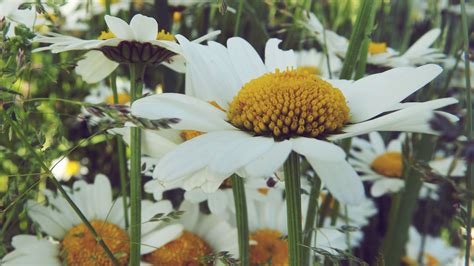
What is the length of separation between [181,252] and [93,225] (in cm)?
9

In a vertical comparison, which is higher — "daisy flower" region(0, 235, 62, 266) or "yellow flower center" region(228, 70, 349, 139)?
"yellow flower center" region(228, 70, 349, 139)

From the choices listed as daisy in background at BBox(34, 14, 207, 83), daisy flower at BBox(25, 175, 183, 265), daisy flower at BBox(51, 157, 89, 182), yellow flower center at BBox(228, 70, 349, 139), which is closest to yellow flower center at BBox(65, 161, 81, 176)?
daisy flower at BBox(51, 157, 89, 182)

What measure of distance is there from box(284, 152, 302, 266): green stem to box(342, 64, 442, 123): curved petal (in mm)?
80

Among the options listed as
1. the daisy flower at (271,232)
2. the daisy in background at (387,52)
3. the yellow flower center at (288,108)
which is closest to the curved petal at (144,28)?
the yellow flower center at (288,108)

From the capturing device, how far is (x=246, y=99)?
1.43 ft

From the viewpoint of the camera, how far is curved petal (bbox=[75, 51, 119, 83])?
577 millimetres

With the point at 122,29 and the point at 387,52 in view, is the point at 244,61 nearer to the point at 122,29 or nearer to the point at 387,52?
the point at 122,29

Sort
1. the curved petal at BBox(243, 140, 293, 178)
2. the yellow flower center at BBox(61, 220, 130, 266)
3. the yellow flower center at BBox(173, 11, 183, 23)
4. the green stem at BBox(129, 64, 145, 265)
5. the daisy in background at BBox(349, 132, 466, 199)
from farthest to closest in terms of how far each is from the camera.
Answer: the yellow flower center at BBox(173, 11, 183, 23)
the daisy in background at BBox(349, 132, 466, 199)
the yellow flower center at BBox(61, 220, 130, 266)
the green stem at BBox(129, 64, 145, 265)
the curved petal at BBox(243, 140, 293, 178)

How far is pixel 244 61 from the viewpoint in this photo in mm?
493

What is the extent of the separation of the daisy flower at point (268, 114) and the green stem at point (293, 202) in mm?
15

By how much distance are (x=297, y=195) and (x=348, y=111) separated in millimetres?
81

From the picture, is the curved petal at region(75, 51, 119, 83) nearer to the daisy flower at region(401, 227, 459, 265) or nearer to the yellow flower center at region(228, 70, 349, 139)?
the yellow flower center at region(228, 70, 349, 139)

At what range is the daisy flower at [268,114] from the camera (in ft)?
1.15

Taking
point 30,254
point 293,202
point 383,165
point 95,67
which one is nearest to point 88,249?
point 30,254
